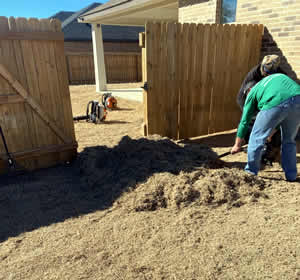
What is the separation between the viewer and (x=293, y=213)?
2.85m

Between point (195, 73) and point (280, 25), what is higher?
point (280, 25)

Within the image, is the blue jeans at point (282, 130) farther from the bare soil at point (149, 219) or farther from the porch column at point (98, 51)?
the porch column at point (98, 51)

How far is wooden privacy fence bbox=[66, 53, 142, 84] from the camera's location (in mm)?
19594

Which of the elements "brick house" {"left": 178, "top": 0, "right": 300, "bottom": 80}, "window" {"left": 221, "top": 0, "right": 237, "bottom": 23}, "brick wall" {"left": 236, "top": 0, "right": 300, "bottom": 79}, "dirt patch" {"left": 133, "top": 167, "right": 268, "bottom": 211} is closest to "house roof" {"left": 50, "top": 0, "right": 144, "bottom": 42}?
"window" {"left": 221, "top": 0, "right": 237, "bottom": 23}

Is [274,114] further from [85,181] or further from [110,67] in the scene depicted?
[110,67]

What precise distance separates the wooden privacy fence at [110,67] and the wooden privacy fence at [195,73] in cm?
1555

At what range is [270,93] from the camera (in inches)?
126

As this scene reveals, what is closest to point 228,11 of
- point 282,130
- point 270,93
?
point 270,93

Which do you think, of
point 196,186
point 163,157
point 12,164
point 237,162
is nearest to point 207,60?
point 237,162

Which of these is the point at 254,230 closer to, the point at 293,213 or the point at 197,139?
the point at 293,213

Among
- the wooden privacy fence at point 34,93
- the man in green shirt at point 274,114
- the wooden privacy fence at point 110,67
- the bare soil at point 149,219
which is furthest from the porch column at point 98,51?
the man in green shirt at point 274,114

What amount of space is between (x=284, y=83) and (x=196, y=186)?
1712mm

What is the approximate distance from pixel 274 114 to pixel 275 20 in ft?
10.0

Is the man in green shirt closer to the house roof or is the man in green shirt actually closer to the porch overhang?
the porch overhang
